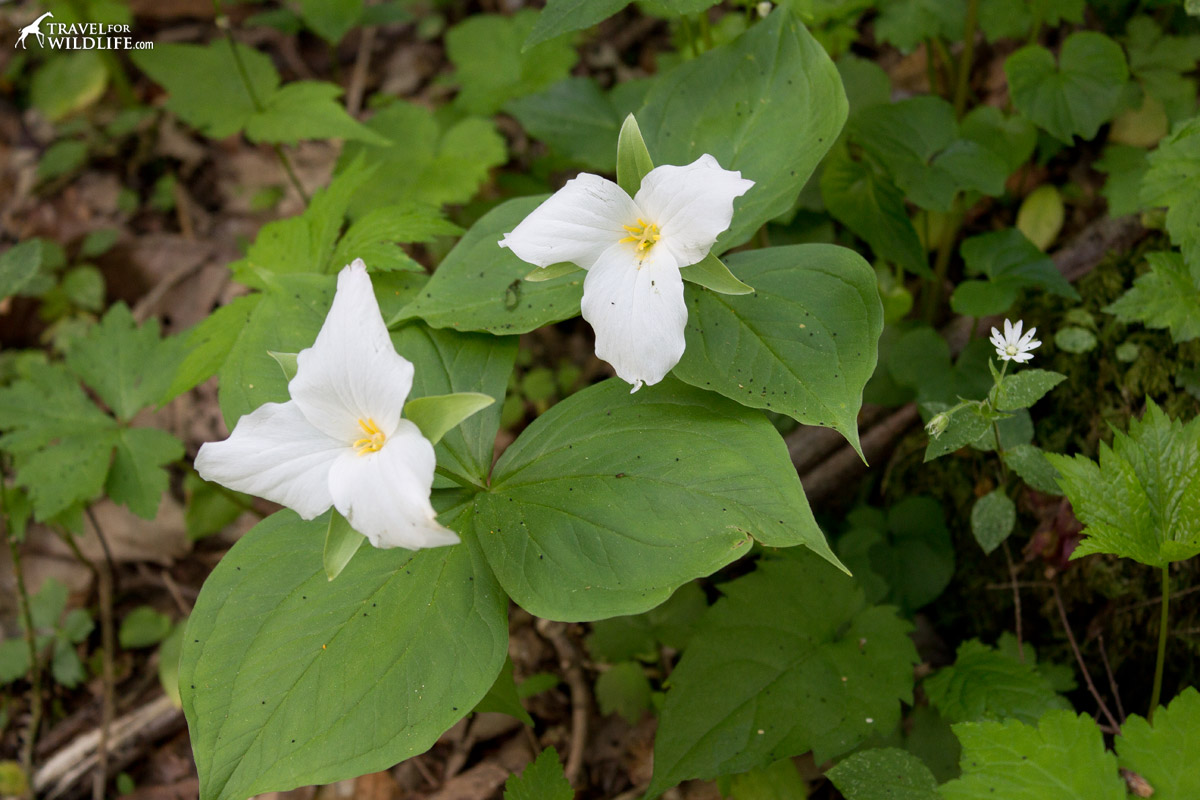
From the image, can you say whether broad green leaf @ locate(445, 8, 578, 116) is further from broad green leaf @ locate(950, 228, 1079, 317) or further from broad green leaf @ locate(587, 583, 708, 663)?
broad green leaf @ locate(587, 583, 708, 663)

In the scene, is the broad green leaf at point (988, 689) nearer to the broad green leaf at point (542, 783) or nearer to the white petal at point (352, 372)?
the broad green leaf at point (542, 783)

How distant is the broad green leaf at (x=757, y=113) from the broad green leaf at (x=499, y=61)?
160 centimetres

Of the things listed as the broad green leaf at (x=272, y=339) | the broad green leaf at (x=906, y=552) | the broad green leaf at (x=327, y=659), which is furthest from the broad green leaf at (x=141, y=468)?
the broad green leaf at (x=906, y=552)

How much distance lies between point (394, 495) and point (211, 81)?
9.84 ft

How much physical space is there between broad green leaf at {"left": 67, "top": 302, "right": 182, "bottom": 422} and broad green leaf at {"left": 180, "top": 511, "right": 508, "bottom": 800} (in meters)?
1.46

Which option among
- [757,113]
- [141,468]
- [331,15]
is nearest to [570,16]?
[757,113]

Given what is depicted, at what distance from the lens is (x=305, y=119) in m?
3.10

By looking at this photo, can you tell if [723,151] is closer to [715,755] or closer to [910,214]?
[910,214]

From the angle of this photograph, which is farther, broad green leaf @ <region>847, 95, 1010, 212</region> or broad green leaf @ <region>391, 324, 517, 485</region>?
broad green leaf @ <region>847, 95, 1010, 212</region>

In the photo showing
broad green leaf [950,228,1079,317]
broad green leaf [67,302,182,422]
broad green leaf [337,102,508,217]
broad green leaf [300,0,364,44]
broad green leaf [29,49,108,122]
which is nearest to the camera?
broad green leaf [950,228,1079,317]

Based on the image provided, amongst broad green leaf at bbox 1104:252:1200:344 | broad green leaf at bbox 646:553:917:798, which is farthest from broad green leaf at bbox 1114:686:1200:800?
broad green leaf at bbox 1104:252:1200:344

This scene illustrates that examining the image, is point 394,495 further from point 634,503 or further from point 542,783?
point 542,783

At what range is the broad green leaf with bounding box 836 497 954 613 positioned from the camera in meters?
2.37

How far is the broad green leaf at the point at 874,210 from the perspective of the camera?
8.21ft
